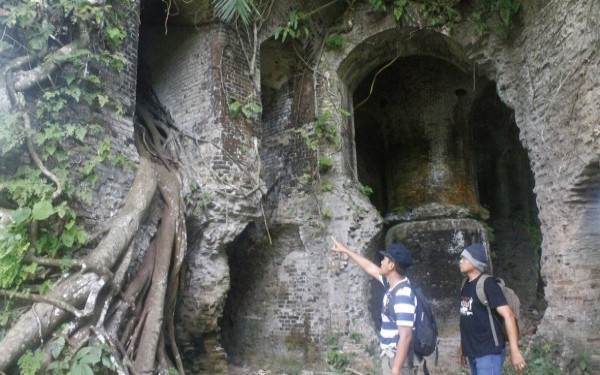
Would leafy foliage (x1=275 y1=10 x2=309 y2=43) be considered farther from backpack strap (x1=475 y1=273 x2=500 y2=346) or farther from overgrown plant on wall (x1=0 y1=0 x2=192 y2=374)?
backpack strap (x1=475 y1=273 x2=500 y2=346)

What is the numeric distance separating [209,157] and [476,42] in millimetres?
4475

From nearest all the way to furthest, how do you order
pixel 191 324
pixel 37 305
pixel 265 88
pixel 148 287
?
pixel 37 305, pixel 148 287, pixel 191 324, pixel 265 88

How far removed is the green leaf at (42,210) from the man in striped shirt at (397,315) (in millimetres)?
2679

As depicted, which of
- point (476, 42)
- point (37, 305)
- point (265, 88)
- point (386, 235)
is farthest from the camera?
point (386, 235)

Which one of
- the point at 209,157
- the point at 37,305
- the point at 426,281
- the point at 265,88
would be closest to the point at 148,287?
the point at 37,305

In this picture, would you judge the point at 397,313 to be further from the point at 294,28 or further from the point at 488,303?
the point at 294,28

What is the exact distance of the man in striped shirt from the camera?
317cm

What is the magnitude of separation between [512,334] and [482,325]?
8.6 inches

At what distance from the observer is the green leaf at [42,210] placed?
3.71 m

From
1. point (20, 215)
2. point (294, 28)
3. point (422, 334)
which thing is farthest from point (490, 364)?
point (294, 28)

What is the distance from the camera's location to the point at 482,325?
3441mm

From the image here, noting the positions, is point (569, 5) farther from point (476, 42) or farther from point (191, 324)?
point (191, 324)

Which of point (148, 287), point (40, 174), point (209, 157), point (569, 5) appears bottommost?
point (148, 287)

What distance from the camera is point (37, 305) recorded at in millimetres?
3623
